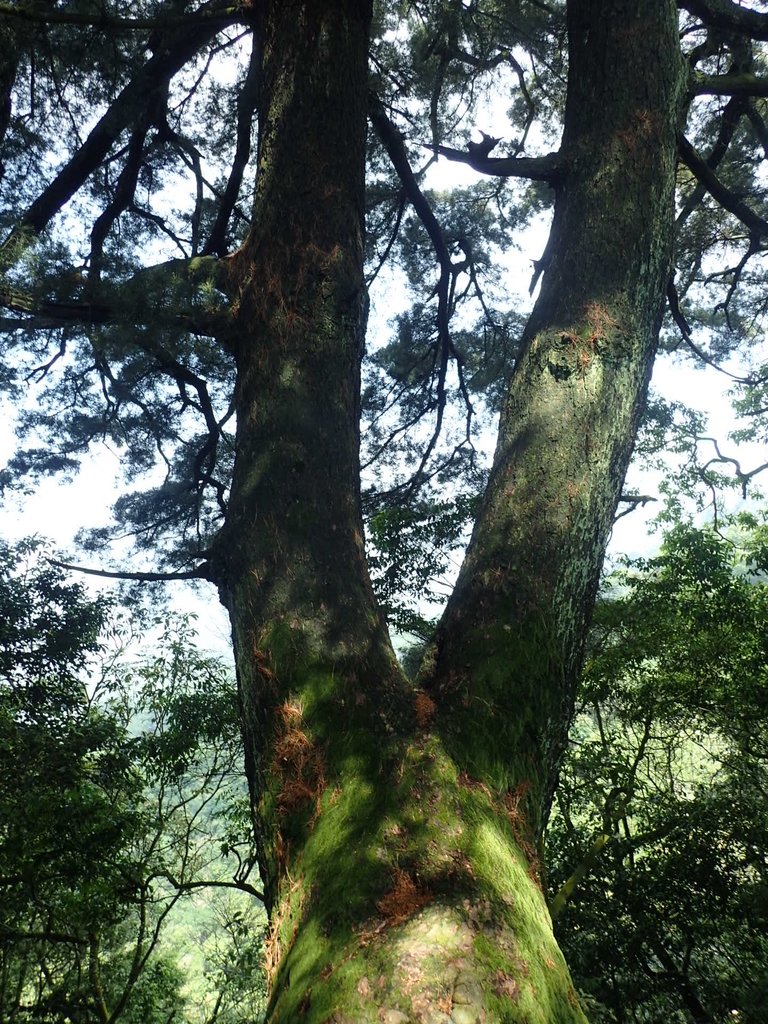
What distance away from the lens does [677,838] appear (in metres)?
4.09

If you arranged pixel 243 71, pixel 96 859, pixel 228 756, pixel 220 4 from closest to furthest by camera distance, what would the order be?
1. pixel 220 4
2. pixel 96 859
3. pixel 243 71
4. pixel 228 756

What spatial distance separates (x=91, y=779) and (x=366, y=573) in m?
3.60

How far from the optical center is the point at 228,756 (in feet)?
18.1

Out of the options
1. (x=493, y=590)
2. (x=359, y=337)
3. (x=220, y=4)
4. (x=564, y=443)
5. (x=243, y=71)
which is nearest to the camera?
(x=493, y=590)

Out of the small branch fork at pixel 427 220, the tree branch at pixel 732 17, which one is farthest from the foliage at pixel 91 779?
the tree branch at pixel 732 17

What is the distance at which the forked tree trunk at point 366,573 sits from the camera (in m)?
1.13

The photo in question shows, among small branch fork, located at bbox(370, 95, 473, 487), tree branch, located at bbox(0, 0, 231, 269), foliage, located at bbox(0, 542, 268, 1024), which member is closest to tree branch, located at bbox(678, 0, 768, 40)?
small branch fork, located at bbox(370, 95, 473, 487)

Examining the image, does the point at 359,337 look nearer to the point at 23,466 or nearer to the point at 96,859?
the point at 96,859

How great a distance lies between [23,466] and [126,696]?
2314mm

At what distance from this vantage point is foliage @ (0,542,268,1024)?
3.87 m

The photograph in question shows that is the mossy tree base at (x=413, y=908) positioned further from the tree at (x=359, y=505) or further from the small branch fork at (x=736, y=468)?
the small branch fork at (x=736, y=468)

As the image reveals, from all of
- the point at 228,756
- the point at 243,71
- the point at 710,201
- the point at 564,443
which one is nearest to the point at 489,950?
the point at 564,443

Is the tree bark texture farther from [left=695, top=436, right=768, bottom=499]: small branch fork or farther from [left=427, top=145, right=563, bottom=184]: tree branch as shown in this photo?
[left=695, top=436, right=768, bottom=499]: small branch fork

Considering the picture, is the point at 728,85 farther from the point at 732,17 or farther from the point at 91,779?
the point at 91,779
